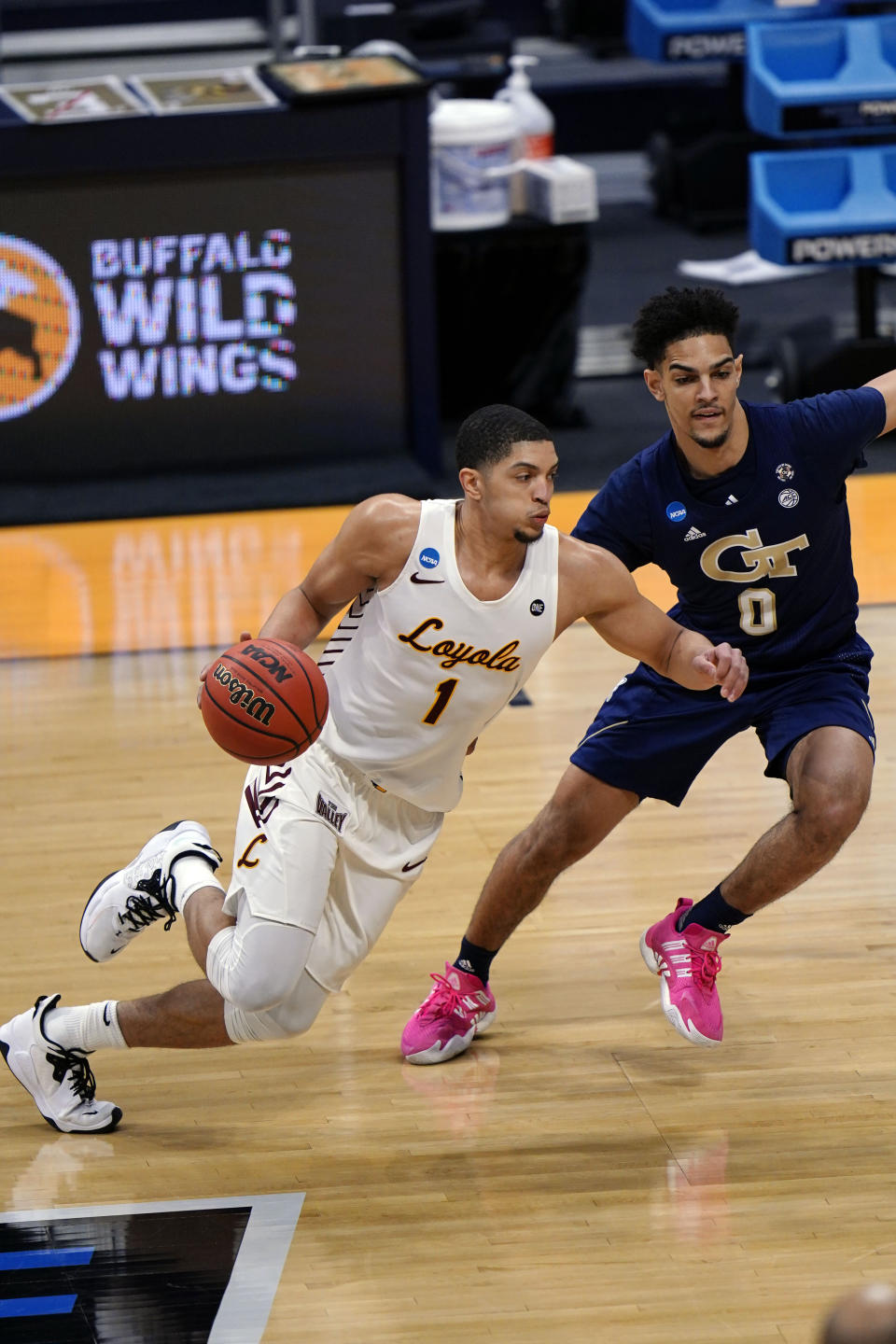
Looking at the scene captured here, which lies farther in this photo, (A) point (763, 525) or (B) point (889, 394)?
(B) point (889, 394)

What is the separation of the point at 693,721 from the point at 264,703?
3.90ft

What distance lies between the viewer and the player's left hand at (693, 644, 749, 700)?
12.4 feet

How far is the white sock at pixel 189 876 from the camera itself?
12.7ft

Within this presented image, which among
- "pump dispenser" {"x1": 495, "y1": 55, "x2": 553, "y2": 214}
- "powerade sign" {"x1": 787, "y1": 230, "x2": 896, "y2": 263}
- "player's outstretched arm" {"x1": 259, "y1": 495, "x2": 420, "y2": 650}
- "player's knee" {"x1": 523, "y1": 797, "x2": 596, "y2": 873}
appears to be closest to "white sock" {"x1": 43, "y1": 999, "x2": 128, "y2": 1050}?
"player's outstretched arm" {"x1": 259, "y1": 495, "x2": 420, "y2": 650}

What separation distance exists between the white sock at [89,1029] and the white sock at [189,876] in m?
0.27

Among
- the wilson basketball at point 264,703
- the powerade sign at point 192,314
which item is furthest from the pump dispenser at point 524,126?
the wilson basketball at point 264,703

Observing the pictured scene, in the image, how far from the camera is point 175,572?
7.75 meters

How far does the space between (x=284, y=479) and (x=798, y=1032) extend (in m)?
5.00


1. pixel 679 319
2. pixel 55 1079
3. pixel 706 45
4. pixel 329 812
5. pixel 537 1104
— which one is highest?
pixel 706 45

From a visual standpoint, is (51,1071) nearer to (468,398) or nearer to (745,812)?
(745,812)

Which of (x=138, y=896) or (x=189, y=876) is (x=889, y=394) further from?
(x=138, y=896)

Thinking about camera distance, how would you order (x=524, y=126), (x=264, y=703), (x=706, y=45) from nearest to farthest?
(x=264, y=703) → (x=524, y=126) → (x=706, y=45)

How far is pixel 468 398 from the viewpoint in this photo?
9.46m

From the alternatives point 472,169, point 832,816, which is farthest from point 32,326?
point 832,816
